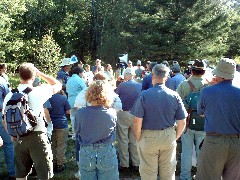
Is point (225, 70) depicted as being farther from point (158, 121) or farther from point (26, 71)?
point (26, 71)

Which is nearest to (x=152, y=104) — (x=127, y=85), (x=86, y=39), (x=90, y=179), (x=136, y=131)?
(x=136, y=131)

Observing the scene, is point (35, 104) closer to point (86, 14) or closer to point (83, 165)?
point (83, 165)

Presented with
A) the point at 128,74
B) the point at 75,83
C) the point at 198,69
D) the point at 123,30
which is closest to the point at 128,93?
the point at 128,74

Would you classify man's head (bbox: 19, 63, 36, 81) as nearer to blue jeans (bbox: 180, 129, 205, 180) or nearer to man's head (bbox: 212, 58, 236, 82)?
man's head (bbox: 212, 58, 236, 82)

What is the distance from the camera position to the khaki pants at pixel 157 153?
430 centimetres

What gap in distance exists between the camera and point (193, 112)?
17.5 ft

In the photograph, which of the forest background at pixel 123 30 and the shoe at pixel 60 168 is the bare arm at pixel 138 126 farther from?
the forest background at pixel 123 30

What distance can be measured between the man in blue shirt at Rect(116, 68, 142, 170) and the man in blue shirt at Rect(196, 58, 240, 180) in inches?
89.5

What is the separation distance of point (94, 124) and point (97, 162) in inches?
17.6

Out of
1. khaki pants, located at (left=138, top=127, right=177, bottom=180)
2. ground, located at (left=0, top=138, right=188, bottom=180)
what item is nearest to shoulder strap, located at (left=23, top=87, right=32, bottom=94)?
khaki pants, located at (left=138, top=127, right=177, bottom=180)

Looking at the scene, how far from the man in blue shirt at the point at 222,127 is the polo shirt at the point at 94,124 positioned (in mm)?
1211

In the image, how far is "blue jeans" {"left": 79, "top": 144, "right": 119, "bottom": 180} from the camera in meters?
3.87

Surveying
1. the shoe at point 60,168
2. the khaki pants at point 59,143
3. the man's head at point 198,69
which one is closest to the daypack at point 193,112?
the man's head at point 198,69

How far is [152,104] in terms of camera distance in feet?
13.9
